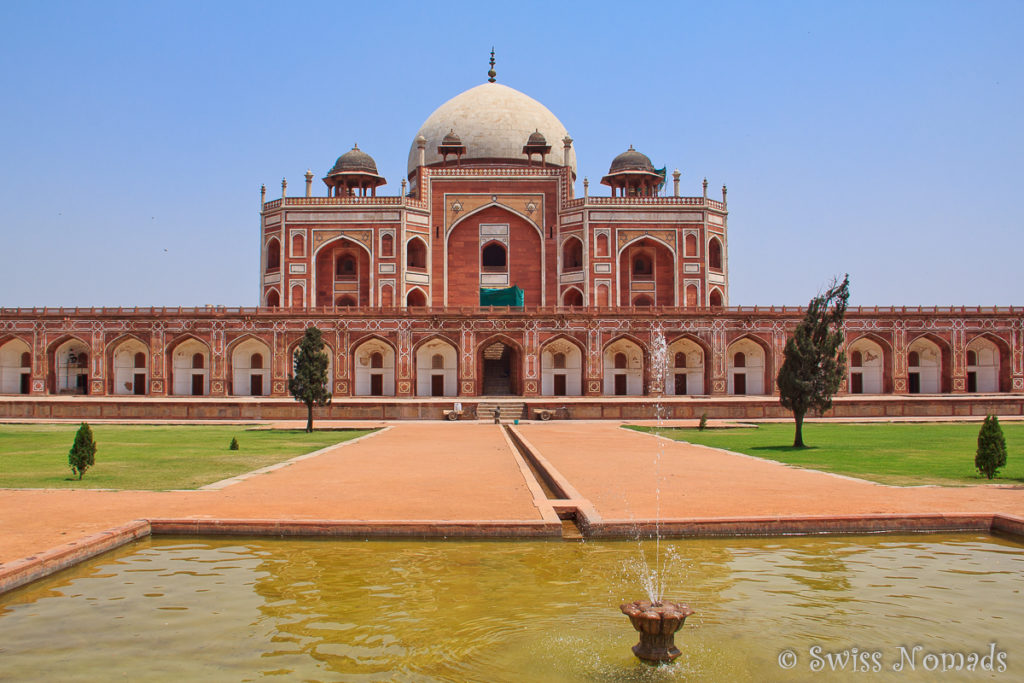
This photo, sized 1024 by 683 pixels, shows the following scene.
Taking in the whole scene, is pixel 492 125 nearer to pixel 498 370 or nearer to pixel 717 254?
pixel 717 254

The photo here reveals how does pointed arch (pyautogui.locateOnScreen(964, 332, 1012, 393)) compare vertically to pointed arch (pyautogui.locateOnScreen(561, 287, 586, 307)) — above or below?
below

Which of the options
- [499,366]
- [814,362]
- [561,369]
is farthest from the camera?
[499,366]

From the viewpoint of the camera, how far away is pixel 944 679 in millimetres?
3518

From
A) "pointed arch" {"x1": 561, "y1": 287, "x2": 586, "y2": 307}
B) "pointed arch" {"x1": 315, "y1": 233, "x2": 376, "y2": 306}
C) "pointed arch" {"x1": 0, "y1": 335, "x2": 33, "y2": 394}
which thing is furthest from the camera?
"pointed arch" {"x1": 561, "y1": 287, "x2": 586, "y2": 307}

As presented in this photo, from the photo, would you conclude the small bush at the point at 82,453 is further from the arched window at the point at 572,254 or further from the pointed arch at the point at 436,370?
the arched window at the point at 572,254

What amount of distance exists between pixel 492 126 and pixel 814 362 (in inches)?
979

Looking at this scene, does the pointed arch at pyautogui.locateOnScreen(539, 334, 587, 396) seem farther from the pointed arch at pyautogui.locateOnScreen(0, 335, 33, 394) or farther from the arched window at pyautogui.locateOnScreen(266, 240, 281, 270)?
the pointed arch at pyautogui.locateOnScreen(0, 335, 33, 394)

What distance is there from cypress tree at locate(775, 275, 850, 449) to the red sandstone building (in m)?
13.2

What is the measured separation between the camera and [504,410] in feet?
75.6

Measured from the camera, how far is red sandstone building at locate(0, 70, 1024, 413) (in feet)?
91.1

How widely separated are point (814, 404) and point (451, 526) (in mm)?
10030

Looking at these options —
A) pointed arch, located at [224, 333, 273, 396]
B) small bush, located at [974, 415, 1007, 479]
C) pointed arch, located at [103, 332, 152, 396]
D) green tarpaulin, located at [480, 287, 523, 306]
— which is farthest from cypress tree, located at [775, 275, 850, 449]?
pointed arch, located at [103, 332, 152, 396]

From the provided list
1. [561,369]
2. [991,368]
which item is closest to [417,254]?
[561,369]

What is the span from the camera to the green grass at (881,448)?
940 centimetres
